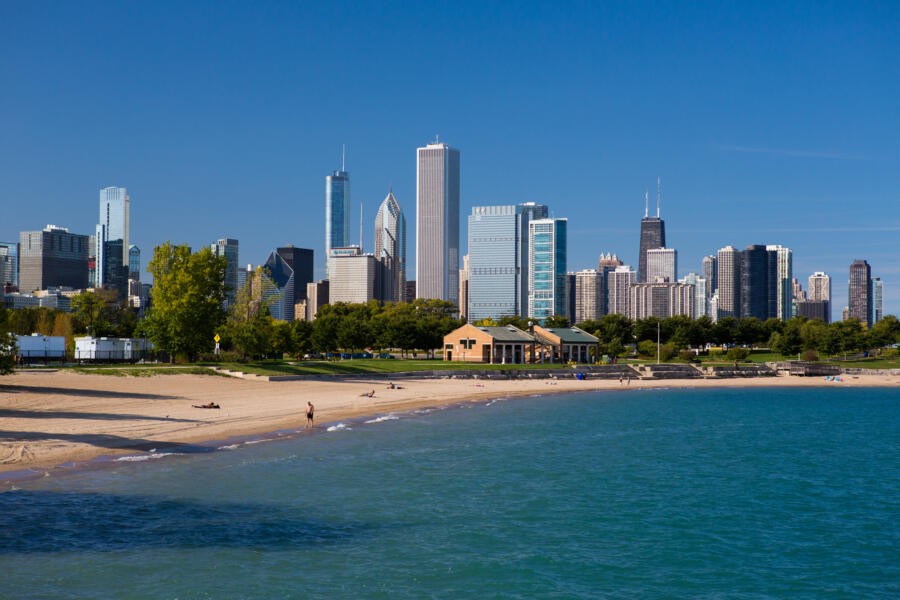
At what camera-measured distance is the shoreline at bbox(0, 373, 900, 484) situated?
1348 inches

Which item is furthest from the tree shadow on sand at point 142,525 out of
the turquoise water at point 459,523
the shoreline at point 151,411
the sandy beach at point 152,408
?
the sandy beach at point 152,408

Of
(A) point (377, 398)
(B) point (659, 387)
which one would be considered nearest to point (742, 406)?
(B) point (659, 387)

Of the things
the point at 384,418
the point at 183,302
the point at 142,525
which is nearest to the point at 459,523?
the point at 142,525

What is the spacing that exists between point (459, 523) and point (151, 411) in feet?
96.1

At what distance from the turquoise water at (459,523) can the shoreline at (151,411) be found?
294 cm

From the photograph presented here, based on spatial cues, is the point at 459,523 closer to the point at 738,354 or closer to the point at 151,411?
the point at 151,411

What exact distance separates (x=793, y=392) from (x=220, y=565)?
101 metres

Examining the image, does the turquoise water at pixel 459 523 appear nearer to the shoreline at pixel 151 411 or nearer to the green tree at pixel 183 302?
the shoreline at pixel 151 411

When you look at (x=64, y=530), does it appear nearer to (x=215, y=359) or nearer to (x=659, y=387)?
(x=215, y=359)

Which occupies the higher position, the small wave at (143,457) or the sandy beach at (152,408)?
the sandy beach at (152,408)

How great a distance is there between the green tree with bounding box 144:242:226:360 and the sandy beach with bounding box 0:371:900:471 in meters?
12.1

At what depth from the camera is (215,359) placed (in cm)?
8650

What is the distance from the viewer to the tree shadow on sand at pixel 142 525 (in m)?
22.2

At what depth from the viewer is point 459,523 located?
2620 cm
